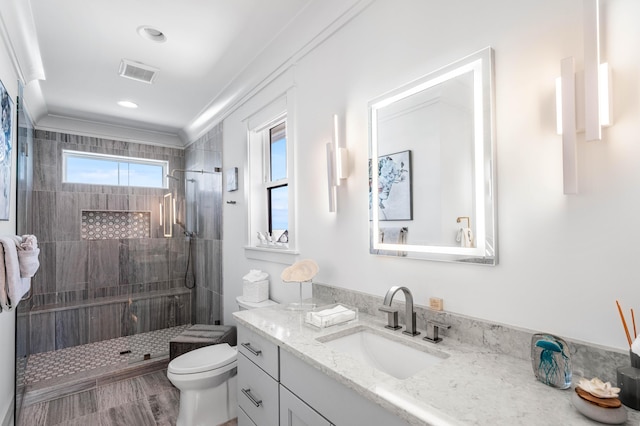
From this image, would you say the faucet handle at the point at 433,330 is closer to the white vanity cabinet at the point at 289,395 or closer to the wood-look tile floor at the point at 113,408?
the white vanity cabinet at the point at 289,395

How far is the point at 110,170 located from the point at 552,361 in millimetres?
4445

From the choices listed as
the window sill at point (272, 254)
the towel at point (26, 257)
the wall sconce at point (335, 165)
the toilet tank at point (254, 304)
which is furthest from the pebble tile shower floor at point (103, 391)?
the wall sconce at point (335, 165)

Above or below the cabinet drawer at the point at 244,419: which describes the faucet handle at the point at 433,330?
above

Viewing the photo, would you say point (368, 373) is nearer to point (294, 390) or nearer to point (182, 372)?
point (294, 390)

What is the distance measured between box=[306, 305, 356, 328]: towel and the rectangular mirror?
346 mm

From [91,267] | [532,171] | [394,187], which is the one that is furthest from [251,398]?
[91,267]

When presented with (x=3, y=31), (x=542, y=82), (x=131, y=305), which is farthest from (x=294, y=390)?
(x=131, y=305)

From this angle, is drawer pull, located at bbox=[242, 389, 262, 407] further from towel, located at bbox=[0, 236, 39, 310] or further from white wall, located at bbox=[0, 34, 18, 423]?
→ white wall, located at bbox=[0, 34, 18, 423]

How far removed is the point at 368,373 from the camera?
3.21 ft

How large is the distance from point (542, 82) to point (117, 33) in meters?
2.49

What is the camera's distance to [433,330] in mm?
1219

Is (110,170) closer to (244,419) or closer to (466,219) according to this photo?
(244,419)

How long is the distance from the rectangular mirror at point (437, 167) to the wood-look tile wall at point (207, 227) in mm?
2290

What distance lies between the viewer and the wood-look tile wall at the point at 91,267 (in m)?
3.42
